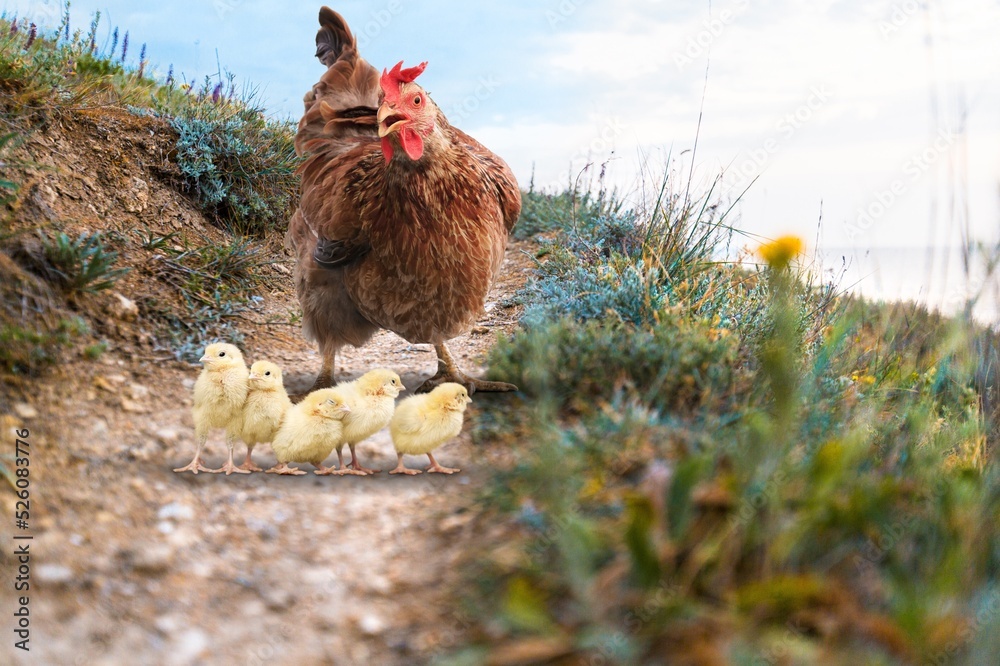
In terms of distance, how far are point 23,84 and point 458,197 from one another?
330 cm

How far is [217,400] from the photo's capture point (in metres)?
3.30

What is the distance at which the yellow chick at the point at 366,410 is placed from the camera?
10.8ft

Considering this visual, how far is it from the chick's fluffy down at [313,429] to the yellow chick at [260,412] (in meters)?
0.05

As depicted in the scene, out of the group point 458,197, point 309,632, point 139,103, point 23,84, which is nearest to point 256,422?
point 309,632

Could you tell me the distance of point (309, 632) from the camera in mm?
2412

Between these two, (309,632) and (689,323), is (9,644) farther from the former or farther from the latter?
(689,323)

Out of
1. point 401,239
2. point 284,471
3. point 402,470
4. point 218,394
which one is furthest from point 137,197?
point 402,470

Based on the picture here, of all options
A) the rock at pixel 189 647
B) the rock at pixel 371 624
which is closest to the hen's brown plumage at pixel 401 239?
the rock at pixel 371 624

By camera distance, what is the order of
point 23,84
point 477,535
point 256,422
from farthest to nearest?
point 23,84, point 256,422, point 477,535

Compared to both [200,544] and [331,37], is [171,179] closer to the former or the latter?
[331,37]

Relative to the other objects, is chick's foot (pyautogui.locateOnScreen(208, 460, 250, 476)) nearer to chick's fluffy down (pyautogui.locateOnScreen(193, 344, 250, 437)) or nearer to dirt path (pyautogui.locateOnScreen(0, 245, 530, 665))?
dirt path (pyautogui.locateOnScreen(0, 245, 530, 665))

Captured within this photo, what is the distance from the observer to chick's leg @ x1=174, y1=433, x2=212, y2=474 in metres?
3.28

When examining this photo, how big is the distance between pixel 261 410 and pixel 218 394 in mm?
195

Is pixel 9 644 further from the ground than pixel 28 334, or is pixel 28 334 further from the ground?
pixel 28 334
